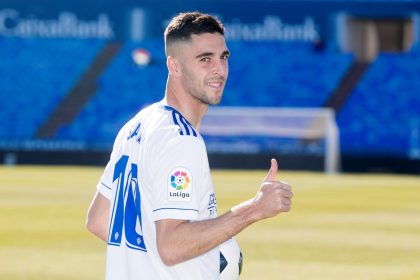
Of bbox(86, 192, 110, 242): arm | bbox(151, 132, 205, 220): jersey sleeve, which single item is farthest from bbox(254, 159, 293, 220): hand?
bbox(86, 192, 110, 242): arm

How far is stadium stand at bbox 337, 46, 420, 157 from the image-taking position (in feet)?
113

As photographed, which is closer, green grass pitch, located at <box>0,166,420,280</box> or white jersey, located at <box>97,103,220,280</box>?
white jersey, located at <box>97,103,220,280</box>

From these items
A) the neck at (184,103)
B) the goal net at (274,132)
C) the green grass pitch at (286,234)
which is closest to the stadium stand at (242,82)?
the goal net at (274,132)

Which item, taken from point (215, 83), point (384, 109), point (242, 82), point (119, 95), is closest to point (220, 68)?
point (215, 83)

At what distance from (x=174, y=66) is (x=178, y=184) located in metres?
0.55

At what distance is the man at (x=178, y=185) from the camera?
14.2ft

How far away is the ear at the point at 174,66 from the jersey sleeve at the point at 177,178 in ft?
1.13

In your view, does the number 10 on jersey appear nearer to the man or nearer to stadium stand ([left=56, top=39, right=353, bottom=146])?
the man

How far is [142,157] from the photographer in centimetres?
444

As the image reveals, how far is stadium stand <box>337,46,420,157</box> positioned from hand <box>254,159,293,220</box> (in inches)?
1156

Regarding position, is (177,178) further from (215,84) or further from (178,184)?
(215,84)

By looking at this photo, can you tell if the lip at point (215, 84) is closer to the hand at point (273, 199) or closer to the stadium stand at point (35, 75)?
the hand at point (273, 199)

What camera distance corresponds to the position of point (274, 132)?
33.6m

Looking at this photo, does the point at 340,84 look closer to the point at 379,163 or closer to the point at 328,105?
the point at 328,105
